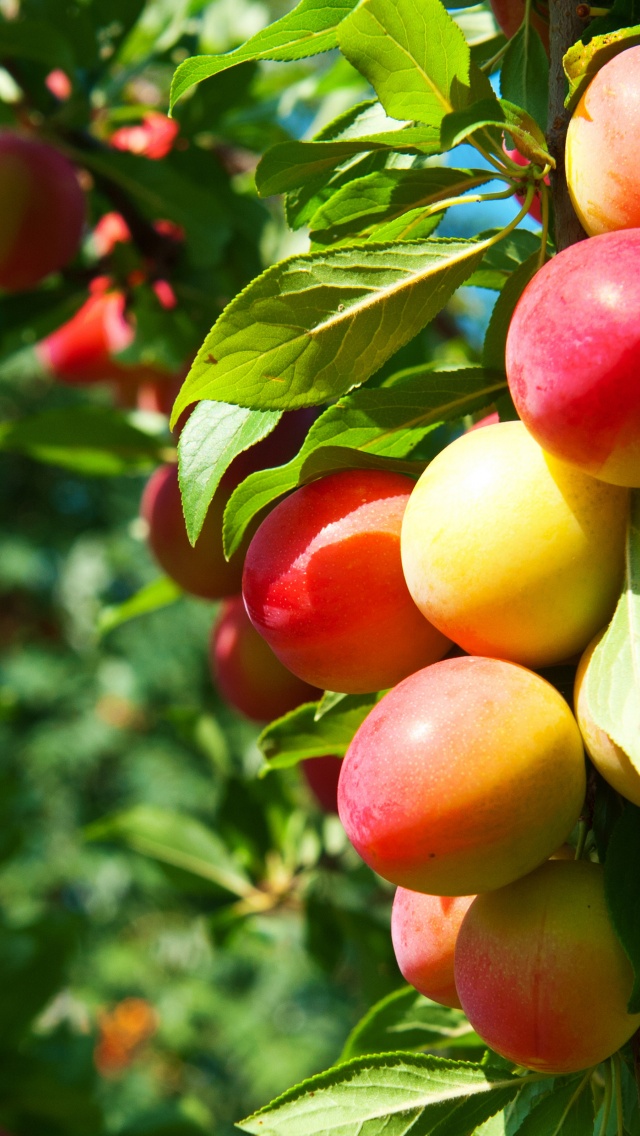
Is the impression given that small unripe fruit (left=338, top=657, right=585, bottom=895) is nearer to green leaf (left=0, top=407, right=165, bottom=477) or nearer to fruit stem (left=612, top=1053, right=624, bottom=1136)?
fruit stem (left=612, top=1053, right=624, bottom=1136)

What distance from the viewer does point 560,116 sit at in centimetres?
38

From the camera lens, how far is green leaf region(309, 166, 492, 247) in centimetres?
40

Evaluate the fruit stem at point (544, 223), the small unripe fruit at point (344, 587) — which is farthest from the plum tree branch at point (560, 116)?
the small unripe fruit at point (344, 587)

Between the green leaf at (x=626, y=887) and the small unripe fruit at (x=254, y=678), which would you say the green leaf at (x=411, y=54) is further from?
the small unripe fruit at (x=254, y=678)

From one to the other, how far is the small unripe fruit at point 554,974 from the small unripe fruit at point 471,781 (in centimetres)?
1

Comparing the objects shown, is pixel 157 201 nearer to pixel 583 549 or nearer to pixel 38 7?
pixel 38 7

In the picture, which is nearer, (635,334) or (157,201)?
(635,334)

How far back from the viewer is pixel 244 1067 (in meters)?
3.29

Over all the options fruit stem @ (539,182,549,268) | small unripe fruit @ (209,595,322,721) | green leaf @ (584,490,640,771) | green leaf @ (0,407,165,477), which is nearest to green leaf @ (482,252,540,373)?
fruit stem @ (539,182,549,268)

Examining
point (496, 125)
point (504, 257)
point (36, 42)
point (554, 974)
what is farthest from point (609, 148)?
point (36, 42)

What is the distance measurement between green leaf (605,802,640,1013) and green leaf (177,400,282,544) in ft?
0.61

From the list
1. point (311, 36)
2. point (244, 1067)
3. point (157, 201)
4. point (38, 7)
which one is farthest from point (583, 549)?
point (244, 1067)

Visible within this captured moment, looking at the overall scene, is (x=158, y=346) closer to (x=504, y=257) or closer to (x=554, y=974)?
(x=504, y=257)

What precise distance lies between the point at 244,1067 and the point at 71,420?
3.02m
